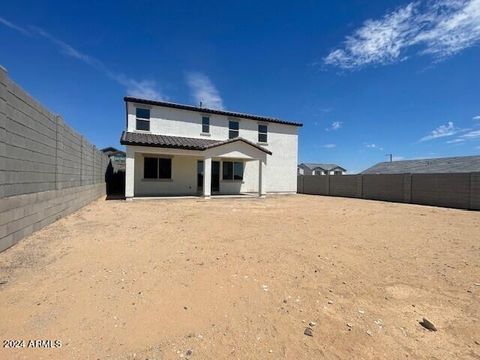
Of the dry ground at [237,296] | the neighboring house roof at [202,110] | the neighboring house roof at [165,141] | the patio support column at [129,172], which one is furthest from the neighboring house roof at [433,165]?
the patio support column at [129,172]

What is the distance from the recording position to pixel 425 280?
12.9 ft

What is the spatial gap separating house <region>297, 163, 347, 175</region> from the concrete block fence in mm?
36724

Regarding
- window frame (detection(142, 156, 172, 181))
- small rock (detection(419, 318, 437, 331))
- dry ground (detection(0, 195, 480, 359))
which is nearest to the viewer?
dry ground (detection(0, 195, 480, 359))

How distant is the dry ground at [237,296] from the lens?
2.36 metres

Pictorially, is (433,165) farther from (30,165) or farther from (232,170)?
(30,165)

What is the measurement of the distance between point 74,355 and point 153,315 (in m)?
0.76

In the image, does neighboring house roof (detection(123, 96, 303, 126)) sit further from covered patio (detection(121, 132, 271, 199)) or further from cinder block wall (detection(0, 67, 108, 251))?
cinder block wall (detection(0, 67, 108, 251))

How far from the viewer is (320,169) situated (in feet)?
194

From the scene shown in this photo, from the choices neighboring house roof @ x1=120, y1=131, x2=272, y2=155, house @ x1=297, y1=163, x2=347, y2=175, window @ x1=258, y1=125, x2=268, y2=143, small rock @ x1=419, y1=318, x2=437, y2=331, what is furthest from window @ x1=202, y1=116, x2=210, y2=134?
house @ x1=297, y1=163, x2=347, y2=175

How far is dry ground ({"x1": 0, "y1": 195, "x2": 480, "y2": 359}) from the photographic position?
7.73 feet

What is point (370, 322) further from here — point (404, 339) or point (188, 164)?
point (188, 164)

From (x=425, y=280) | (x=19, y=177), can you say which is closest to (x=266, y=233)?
(x=425, y=280)

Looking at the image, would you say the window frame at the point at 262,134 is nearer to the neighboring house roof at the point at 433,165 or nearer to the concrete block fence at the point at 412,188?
the concrete block fence at the point at 412,188

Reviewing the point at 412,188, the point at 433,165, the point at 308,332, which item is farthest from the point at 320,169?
the point at 308,332
